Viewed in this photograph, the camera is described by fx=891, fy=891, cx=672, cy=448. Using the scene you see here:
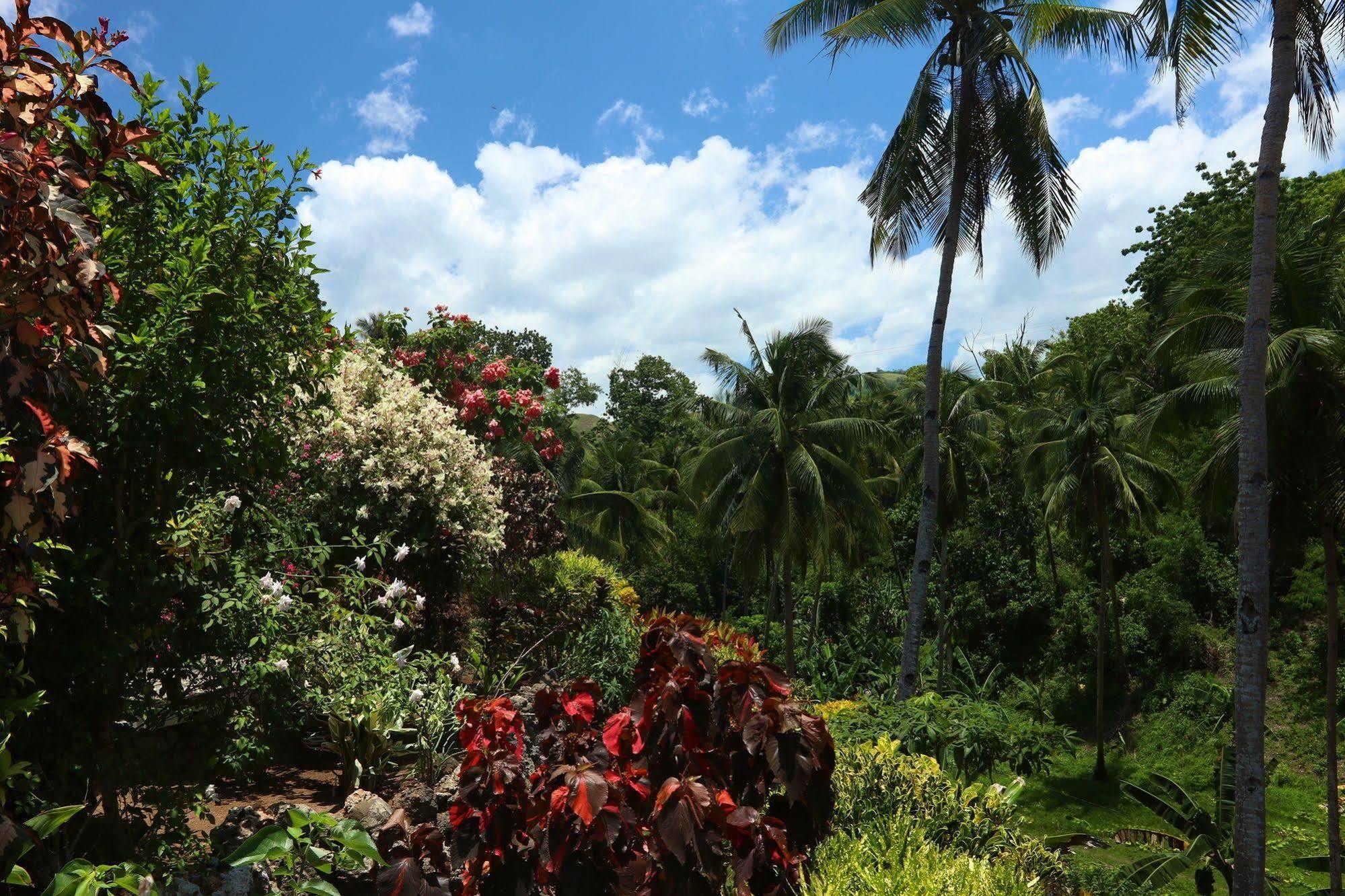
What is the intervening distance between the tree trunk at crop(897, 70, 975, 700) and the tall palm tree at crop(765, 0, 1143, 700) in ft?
0.06

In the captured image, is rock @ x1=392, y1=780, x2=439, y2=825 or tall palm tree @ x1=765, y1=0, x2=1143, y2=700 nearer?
rock @ x1=392, y1=780, x2=439, y2=825

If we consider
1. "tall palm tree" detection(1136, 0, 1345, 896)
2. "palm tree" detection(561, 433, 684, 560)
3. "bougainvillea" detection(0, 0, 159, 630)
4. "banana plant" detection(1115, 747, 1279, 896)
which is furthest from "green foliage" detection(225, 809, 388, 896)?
"palm tree" detection(561, 433, 684, 560)

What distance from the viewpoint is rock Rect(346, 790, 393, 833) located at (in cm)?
516

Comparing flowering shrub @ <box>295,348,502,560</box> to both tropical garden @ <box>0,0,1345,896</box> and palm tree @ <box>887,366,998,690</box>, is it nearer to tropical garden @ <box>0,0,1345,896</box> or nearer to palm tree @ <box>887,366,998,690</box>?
tropical garden @ <box>0,0,1345,896</box>

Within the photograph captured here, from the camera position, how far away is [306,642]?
5105 mm

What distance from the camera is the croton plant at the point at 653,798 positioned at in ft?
8.66

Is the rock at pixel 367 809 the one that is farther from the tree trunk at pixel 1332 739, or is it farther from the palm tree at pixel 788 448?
the palm tree at pixel 788 448

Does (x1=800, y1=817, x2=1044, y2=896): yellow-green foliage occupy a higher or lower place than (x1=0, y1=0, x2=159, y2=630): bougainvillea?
lower

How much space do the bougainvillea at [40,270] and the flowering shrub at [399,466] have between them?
17.1 ft

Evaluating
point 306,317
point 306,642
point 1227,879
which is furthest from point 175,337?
point 1227,879

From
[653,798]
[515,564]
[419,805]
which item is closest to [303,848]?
[653,798]

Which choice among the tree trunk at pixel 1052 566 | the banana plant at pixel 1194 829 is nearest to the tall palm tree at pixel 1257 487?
the banana plant at pixel 1194 829

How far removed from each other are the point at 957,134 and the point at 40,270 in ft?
44.0

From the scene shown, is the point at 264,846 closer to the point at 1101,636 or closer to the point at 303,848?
the point at 303,848
